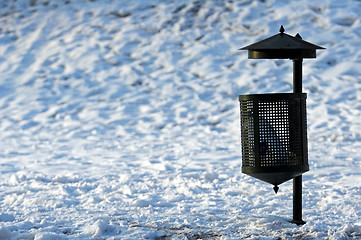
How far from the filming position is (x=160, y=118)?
10078 mm

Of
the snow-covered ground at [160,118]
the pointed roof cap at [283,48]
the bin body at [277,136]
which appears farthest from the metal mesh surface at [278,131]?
the snow-covered ground at [160,118]

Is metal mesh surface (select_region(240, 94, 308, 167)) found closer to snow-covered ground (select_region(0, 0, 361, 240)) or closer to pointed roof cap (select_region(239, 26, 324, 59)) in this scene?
pointed roof cap (select_region(239, 26, 324, 59))

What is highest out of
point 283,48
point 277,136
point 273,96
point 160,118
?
point 283,48

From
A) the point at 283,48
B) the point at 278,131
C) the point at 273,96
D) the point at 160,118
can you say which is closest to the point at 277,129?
the point at 278,131

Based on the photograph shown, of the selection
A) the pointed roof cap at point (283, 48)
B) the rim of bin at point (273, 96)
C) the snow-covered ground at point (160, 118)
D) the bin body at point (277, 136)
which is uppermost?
the pointed roof cap at point (283, 48)

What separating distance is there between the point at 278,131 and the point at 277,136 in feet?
0.13

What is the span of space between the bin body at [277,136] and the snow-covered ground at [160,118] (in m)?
0.45

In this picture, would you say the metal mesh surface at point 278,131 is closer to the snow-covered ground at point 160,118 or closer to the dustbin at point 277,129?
the dustbin at point 277,129

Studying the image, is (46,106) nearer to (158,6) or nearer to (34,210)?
(158,6)

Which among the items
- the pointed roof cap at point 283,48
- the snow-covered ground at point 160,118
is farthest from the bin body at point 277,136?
the snow-covered ground at point 160,118

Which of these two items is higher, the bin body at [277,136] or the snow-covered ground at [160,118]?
A: the bin body at [277,136]

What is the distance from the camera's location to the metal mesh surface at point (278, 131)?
4746 mm

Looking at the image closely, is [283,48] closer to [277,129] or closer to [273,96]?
[273,96]

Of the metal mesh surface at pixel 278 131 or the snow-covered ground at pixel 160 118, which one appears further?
Result: the snow-covered ground at pixel 160 118
